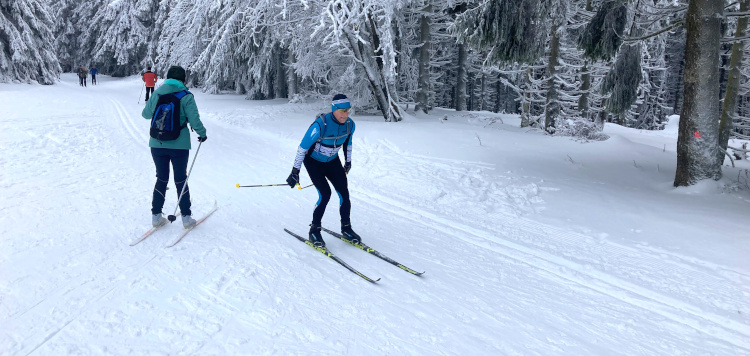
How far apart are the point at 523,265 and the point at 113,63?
51.6m

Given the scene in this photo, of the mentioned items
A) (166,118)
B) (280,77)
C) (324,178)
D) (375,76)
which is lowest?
(324,178)

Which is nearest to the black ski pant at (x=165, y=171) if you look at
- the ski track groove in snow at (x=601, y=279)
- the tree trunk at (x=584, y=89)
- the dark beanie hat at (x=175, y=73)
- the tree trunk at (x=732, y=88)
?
the dark beanie hat at (x=175, y=73)

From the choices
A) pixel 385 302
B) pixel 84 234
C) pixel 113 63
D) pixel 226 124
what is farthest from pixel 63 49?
pixel 385 302

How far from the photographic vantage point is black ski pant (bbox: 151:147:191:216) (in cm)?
543

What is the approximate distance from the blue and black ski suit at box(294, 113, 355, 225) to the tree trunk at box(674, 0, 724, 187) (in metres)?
6.39

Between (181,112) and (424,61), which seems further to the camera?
(424,61)

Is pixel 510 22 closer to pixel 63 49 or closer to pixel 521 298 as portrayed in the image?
pixel 521 298

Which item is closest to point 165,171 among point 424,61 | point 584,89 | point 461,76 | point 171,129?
point 171,129

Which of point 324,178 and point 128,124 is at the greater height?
point 128,124

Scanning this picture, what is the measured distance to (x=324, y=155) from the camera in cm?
515

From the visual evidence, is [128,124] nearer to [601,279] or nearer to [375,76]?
[375,76]

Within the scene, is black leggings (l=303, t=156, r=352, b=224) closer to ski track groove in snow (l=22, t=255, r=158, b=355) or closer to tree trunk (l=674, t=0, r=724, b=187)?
ski track groove in snow (l=22, t=255, r=158, b=355)

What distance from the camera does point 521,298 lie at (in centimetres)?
429

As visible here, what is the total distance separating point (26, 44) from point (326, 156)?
3349 cm
